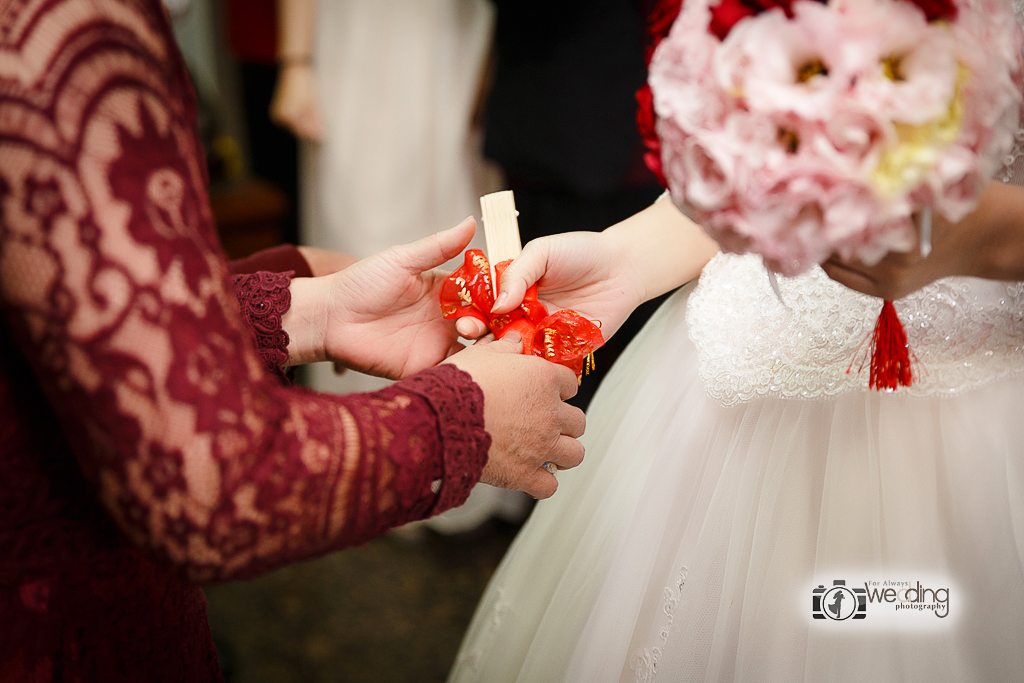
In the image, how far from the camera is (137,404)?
1.42 feet

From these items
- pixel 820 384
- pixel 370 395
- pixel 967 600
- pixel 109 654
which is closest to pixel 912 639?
pixel 967 600

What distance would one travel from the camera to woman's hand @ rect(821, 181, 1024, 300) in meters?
0.54

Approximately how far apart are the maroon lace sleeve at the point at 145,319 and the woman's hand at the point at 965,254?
1.27ft

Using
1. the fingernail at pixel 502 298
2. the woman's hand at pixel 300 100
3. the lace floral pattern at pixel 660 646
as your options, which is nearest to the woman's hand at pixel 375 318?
the fingernail at pixel 502 298

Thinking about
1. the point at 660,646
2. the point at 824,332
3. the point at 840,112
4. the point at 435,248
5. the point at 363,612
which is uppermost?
the point at 840,112

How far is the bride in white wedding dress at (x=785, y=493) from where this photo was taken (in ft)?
2.12

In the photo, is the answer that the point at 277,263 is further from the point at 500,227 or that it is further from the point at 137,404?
the point at 137,404

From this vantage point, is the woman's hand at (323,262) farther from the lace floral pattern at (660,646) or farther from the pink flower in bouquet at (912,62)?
the pink flower in bouquet at (912,62)

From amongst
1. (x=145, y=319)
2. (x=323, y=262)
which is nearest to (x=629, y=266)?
(x=323, y=262)

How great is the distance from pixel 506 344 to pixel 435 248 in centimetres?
15

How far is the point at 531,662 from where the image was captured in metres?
0.79

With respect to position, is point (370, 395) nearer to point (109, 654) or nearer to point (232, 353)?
point (232, 353)

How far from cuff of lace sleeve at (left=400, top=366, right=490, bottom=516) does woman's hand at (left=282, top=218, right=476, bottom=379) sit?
0.24m

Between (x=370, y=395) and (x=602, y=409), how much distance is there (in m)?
0.39
